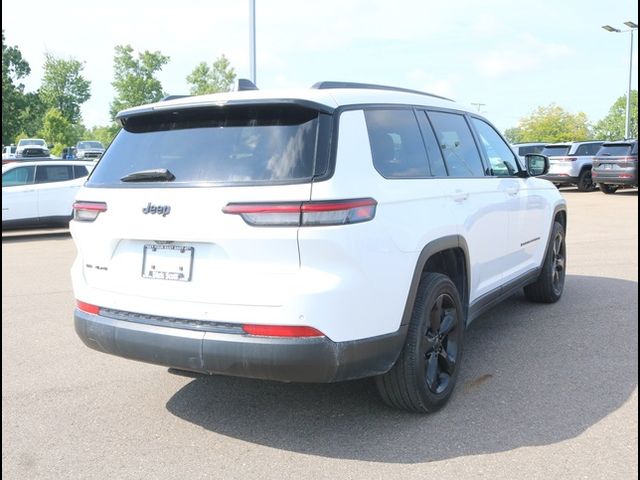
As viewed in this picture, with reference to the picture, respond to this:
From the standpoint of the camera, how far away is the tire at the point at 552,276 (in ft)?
20.3

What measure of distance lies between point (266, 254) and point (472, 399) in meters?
1.76

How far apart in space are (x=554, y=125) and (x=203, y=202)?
89848 millimetres

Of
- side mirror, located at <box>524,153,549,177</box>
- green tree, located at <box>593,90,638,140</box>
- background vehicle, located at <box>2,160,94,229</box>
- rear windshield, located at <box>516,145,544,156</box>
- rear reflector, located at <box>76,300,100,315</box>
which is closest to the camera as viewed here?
rear reflector, located at <box>76,300,100,315</box>

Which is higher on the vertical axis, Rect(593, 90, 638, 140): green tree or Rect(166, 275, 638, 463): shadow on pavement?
Rect(593, 90, 638, 140): green tree

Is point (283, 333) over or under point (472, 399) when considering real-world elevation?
over

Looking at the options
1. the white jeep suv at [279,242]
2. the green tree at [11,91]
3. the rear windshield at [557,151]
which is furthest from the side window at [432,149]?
the green tree at [11,91]

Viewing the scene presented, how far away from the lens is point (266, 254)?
3.04m

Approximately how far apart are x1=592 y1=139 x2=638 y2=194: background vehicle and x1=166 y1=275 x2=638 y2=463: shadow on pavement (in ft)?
56.5

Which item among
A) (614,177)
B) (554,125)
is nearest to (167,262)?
(614,177)

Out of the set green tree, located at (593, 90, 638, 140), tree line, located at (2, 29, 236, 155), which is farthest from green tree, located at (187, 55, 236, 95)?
green tree, located at (593, 90, 638, 140)

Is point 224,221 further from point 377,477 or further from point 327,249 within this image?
point 377,477

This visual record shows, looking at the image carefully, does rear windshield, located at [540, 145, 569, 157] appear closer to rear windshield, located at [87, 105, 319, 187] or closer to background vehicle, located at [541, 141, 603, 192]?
background vehicle, located at [541, 141, 603, 192]

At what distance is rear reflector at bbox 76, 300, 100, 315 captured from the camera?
3619mm

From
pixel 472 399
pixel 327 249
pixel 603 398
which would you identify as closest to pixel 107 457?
pixel 327 249
